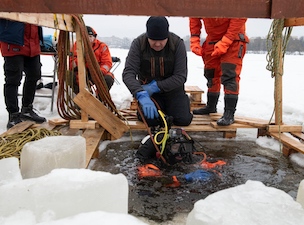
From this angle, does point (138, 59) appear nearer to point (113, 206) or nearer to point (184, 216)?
point (184, 216)

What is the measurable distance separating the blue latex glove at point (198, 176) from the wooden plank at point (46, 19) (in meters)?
1.83

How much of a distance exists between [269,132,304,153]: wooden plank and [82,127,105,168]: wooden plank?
1.85 meters

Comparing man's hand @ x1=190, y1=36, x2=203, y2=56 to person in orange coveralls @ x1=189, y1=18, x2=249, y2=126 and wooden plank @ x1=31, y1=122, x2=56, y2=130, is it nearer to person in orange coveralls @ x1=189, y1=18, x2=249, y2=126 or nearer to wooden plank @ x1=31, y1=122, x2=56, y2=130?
person in orange coveralls @ x1=189, y1=18, x2=249, y2=126

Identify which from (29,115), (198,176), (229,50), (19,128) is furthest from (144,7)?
(29,115)

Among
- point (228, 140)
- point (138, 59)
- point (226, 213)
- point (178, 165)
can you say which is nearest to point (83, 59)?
point (138, 59)

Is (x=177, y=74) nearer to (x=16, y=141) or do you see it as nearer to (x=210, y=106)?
(x=210, y=106)

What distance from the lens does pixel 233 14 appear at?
1.46 metres

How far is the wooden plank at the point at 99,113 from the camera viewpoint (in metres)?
3.48

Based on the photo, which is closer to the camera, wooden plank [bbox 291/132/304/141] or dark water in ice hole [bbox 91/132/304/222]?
dark water in ice hole [bbox 91/132/304/222]

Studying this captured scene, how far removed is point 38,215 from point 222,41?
3.04 meters

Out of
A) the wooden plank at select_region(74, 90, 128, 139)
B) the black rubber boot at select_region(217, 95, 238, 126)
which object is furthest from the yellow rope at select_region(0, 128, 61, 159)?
the black rubber boot at select_region(217, 95, 238, 126)

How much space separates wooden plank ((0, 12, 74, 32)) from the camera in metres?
2.71

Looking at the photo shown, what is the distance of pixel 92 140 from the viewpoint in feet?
10.6

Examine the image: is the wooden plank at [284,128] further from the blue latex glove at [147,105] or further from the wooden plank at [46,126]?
the wooden plank at [46,126]
